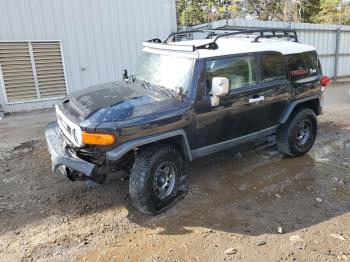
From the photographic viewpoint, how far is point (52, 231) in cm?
356

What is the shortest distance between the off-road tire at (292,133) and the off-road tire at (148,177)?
7.44 ft

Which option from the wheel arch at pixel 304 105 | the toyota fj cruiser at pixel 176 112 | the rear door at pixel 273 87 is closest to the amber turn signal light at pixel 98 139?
the toyota fj cruiser at pixel 176 112

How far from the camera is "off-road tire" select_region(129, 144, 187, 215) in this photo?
3658 mm

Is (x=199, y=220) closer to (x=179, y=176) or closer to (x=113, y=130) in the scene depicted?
(x=179, y=176)

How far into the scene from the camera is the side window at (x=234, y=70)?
4.15m

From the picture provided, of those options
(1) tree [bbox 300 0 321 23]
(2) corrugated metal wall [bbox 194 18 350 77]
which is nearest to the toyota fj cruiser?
(2) corrugated metal wall [bbox 194 18 350 77]

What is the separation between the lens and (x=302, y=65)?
212 inches

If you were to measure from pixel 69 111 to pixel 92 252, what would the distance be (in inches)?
67.0

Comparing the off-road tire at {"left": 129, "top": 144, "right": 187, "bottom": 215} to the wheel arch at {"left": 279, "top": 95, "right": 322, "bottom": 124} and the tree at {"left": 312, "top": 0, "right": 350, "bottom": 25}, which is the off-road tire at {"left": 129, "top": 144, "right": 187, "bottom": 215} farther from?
the tree at {"left": 312, "top": 0, "right": 350, "bottom": 25}

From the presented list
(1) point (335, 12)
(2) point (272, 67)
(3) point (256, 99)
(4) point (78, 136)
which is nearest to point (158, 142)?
(4) point (78, 136)

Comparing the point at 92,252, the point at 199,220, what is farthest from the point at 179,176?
the point at 92,252

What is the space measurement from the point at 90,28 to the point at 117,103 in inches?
272

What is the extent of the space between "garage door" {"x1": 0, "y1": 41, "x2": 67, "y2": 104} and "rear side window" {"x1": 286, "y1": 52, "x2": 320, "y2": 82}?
689 cm

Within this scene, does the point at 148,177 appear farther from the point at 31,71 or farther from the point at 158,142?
the point at 31,71
